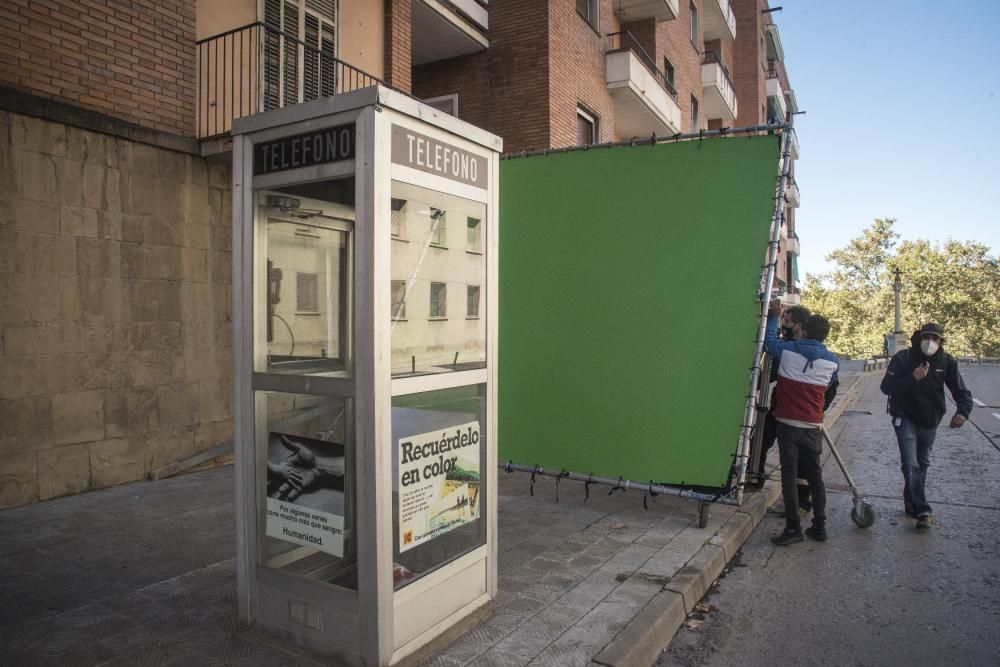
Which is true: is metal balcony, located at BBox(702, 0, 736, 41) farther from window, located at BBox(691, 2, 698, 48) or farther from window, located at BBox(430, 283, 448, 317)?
window, located at BBox(430, 283, 448, 317)

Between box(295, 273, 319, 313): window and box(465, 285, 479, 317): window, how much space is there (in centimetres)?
82

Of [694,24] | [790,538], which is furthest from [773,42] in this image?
[790,538]

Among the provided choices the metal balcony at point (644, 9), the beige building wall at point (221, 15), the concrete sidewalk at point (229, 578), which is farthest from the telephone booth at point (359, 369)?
the metal balcony at point (644, 9)

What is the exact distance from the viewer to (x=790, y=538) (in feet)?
18.0

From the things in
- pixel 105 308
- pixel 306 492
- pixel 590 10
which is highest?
pixel 590 10

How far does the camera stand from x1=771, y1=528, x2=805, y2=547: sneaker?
550cm

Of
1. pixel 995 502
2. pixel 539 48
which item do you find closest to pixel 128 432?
pixel 995 502

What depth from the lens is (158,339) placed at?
702 centimetres

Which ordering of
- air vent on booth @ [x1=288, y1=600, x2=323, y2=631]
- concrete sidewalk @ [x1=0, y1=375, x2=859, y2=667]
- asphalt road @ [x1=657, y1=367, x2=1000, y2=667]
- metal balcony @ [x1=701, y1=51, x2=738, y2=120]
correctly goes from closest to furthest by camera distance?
air vent on booth @ [x1=288, y1=600, x2=323, y2=631], concrete sidewalk @ [x1=0, y1=375, x2=859, y2=667], asphalt road @ [x1=657, y1=367, x2=1000, y2=667], metal balcony @ [x1=701, y1=51, x2=738, y2=120]

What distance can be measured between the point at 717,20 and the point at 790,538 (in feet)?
77.1

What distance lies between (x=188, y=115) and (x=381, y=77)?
3705 millimetres

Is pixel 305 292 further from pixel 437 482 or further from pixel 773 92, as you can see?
pixel 773 92

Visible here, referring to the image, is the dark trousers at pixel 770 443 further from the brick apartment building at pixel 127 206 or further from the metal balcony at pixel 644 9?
the metal balcony at pixel 644 9

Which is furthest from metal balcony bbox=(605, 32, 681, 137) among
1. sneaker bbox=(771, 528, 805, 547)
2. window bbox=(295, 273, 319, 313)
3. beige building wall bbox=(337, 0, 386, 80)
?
window bbox=(295, 273, 319, 313)
